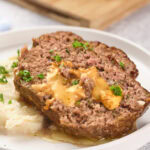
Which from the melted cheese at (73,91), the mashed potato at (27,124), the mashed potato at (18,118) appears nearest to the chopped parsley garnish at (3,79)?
the mashed potato at (18,118)

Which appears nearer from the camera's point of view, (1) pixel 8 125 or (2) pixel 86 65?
(1) pixel 8 125

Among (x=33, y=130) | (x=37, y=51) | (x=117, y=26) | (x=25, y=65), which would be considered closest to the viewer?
(x=33, y=130)

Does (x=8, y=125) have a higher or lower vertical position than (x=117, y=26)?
lower

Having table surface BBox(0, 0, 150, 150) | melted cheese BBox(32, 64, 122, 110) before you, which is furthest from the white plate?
table surface BBox(0, 0, 150, 150)

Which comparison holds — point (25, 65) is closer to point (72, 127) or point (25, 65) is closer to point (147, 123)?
point (72, 127)

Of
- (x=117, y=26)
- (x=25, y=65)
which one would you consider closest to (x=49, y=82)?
(x=25, y=65)

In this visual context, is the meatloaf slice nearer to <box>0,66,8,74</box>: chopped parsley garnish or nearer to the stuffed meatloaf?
the stuffed meatloaf

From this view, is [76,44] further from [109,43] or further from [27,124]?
[27,124]
